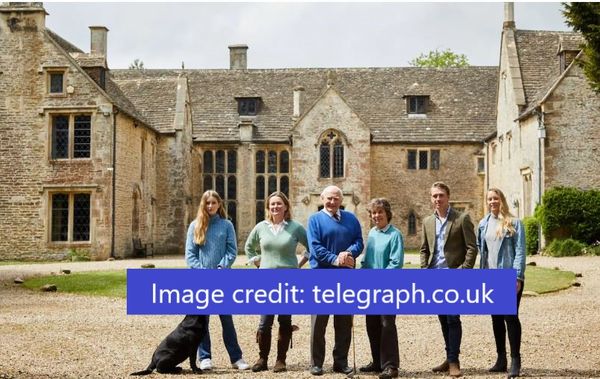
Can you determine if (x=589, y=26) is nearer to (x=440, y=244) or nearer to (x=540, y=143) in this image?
(x=440, y=244)

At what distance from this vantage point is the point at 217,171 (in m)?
38.6

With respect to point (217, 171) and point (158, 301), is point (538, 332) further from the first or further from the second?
point (217, 171)

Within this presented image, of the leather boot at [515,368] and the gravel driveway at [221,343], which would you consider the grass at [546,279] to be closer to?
the gravel driveway at [221,343]

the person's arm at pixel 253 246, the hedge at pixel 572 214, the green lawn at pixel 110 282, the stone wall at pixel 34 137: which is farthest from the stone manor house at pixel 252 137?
the person's arm at pixel 253 246

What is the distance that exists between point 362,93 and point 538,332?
3016cm

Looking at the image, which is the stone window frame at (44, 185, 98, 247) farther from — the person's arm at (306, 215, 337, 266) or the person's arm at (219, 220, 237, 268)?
the person's arm at (306, 215, 337, 266)

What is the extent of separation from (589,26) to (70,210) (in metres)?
21.4

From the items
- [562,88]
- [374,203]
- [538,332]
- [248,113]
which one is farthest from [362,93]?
[374,203]

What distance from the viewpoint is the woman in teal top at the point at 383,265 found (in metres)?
8.36

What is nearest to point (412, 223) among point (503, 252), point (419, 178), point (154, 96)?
point (419, 178)

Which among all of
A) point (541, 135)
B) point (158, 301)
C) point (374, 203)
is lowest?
point (158, 301)

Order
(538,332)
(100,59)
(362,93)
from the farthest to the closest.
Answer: (362,93) → (100,59) → (538,332)

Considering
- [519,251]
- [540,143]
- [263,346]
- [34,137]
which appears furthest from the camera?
[34,137]

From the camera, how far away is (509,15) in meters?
36.0
